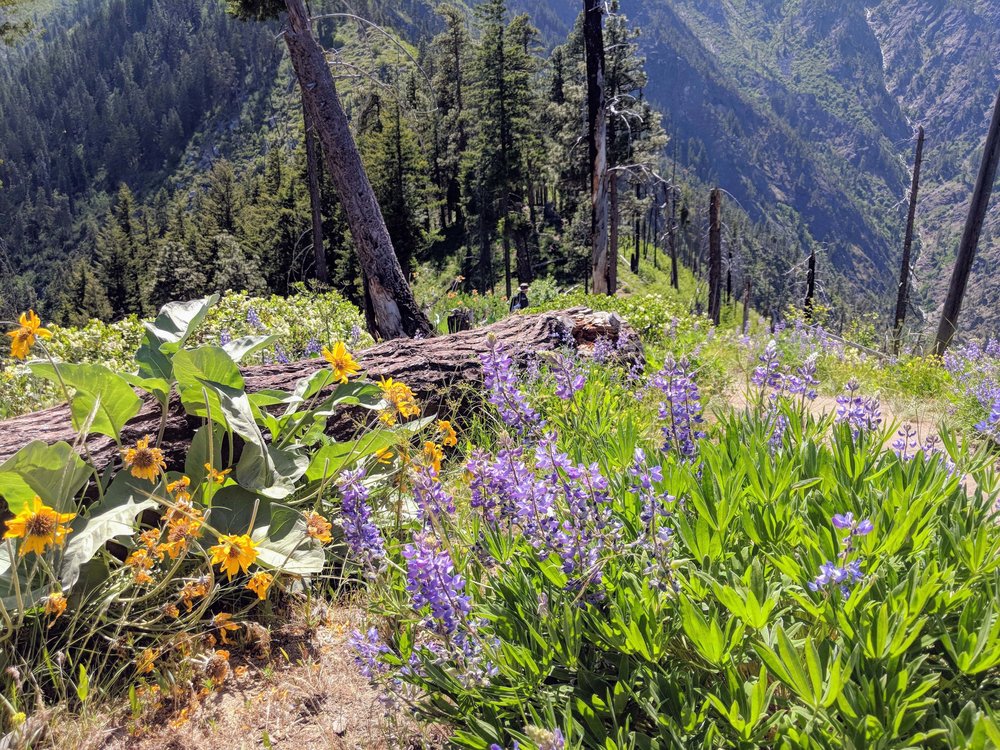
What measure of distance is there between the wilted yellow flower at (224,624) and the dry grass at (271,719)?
137mm

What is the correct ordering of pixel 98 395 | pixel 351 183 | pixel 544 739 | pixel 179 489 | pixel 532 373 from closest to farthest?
pixel 544 739, pixel 179 489, pixel 98 395, pixel 532 373, pixel 351 183

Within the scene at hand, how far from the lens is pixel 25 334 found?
2.53m

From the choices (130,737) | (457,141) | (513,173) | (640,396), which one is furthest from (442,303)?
(457,141)

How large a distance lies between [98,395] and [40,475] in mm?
435

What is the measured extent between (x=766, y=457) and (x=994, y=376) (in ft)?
20.5

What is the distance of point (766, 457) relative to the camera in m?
2.07

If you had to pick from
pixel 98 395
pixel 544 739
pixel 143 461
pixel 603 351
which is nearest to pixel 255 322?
pixel 603 351

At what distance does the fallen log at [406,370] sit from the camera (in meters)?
3.23

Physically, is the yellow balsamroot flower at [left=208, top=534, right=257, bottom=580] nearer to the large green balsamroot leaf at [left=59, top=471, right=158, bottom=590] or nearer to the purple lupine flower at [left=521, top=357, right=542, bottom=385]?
the large green balsamroot leaf at [left=59, top=471, right=158, bottom=590]

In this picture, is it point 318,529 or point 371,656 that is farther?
point 318,529

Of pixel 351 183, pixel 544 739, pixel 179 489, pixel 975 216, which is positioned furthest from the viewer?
pixel 975 216

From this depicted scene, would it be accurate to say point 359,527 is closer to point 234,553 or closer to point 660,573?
point 234,553

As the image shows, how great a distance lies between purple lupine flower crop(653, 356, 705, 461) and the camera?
7.82 ft

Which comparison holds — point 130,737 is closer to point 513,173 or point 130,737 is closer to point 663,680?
point 663,680
